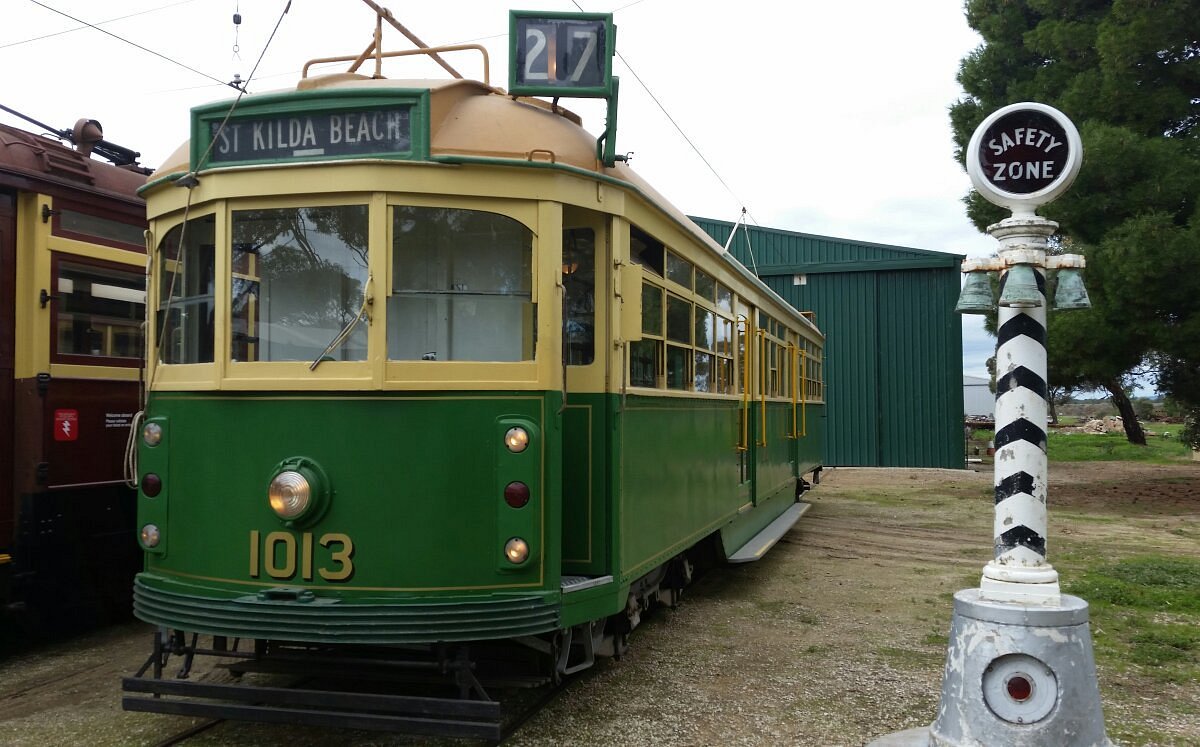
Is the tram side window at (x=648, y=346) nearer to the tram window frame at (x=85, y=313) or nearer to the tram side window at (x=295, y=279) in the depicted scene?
the tram side window at (x=295, y=279)

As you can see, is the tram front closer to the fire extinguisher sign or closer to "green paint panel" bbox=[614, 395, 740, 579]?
"green paint panel" bbox=[614, 395, 740, 579]

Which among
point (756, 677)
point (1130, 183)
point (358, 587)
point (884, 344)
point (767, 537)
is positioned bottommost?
point (756, 677)

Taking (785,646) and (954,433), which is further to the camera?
(954,433)

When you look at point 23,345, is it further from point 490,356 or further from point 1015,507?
point 1015,507

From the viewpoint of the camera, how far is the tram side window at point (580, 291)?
4.84 m

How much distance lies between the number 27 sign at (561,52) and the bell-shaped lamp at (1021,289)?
6.63ft

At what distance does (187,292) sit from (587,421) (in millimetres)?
2031

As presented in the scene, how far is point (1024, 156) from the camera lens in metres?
4.34

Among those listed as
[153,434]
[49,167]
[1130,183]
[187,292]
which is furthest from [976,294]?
[1130,183]

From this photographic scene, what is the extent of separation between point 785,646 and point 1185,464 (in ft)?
70.0

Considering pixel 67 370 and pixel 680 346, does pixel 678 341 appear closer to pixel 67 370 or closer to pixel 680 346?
pixel 680 346

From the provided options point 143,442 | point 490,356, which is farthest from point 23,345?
point 490,356

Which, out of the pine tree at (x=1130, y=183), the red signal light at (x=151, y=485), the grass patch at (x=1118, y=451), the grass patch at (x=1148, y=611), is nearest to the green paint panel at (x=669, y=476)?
the red signal light at (x=151, y=485)

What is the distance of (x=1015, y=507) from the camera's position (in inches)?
166
